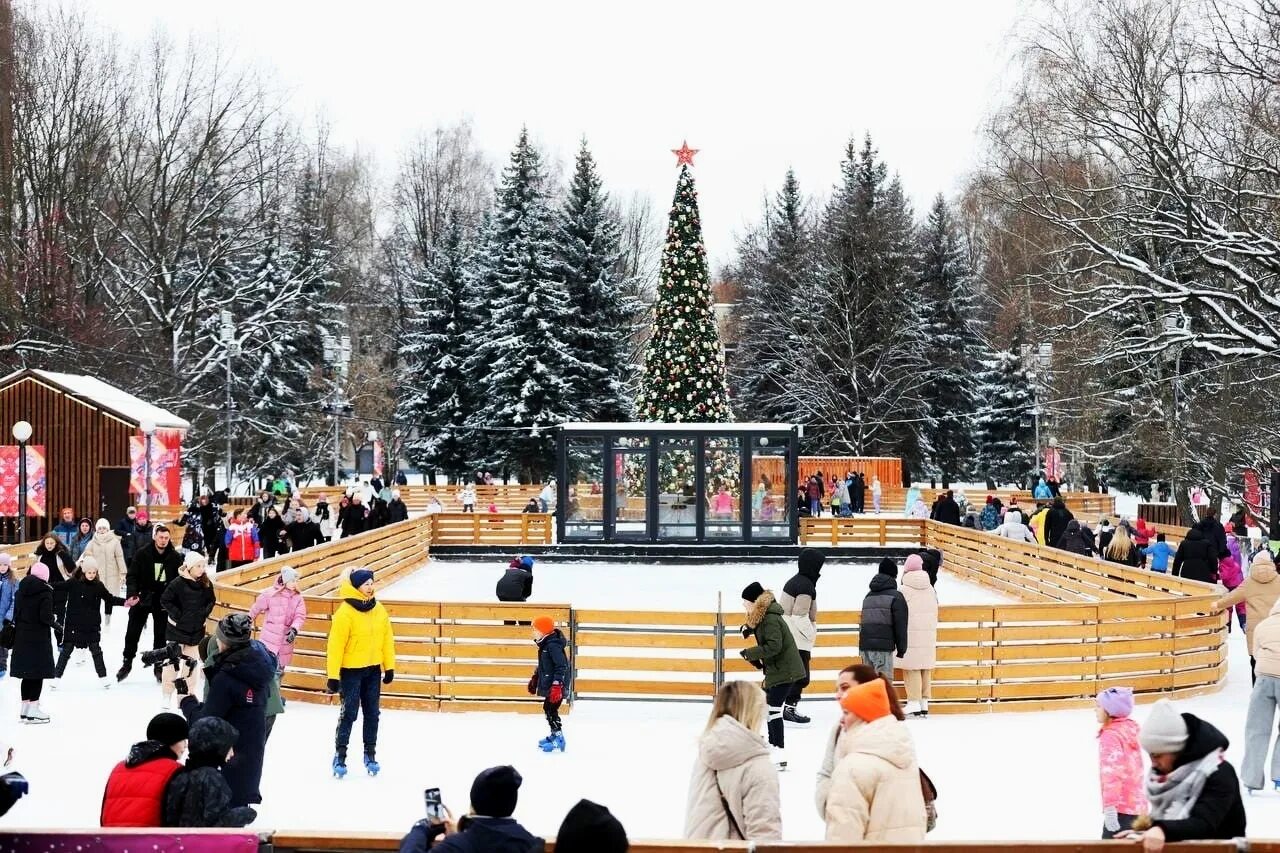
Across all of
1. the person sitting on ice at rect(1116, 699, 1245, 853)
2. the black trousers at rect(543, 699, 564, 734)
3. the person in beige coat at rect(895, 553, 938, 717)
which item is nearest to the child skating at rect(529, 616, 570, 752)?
the black trousers at rect(543, 699, 564, 734)

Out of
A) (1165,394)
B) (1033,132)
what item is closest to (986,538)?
(1033,132)

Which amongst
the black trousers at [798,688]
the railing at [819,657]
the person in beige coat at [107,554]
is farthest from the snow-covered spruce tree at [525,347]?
the black trousers at [798,688]

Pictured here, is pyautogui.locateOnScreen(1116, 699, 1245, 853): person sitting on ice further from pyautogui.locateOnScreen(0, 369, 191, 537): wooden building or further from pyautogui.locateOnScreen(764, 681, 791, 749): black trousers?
pyautogui.locateOnScreen(0, 369, 191, 537): wooden building

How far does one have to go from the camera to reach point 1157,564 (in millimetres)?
19000

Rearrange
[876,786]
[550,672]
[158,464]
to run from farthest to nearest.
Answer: [158,464], [550,672], [876,786]

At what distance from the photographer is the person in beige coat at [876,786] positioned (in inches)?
185

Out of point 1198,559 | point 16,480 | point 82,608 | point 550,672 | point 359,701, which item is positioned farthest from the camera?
point 16,480

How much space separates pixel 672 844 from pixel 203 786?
1817 mm

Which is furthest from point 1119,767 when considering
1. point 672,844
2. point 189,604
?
point 189,604

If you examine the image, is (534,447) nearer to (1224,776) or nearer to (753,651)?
(753,651)

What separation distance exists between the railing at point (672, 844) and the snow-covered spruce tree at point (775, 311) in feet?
156

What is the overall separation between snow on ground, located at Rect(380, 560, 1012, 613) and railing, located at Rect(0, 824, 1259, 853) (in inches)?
571

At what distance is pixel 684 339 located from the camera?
3281 centimetres

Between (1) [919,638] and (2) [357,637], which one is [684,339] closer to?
(1) [919,638]
